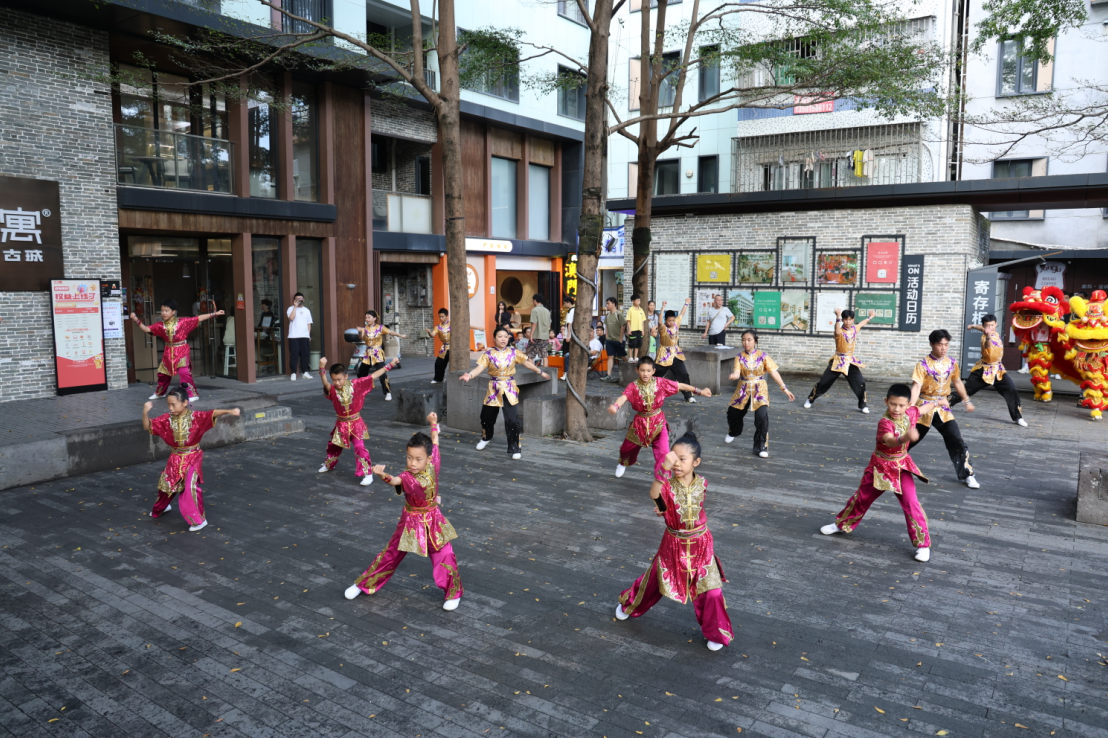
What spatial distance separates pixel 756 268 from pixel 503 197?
950 cm

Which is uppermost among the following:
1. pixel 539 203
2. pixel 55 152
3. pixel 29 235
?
pixel 539 203

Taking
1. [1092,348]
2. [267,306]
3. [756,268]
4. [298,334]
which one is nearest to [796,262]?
[756,268]

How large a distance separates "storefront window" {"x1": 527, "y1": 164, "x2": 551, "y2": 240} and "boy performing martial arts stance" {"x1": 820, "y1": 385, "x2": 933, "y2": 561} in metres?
20.3

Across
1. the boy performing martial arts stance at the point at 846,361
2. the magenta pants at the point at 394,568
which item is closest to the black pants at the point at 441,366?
the boy performing martial arts stance at the point at 846,361

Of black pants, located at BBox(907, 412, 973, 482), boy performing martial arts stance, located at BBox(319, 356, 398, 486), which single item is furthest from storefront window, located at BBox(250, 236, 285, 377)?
black pants, located at BBox(907, 412, 973, 482)

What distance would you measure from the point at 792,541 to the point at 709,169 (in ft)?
78.2

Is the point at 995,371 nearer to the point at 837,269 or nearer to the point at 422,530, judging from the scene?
the point at 837,269

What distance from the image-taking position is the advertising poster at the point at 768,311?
19.5m

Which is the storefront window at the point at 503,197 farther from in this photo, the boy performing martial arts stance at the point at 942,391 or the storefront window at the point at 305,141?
the boy performing martial arts stance at the point at 942,391

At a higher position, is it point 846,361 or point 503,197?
point 503,197

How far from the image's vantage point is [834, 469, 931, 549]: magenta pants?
6.74 metres

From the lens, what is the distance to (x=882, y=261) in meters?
18.1

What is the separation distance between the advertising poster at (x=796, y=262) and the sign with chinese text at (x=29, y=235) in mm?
15647

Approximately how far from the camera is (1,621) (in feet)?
18.0
